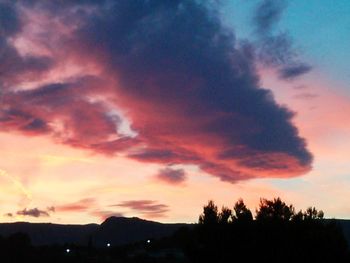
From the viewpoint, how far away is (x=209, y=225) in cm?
4484

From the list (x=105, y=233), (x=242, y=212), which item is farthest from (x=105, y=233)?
Result: (x=242, y=212)

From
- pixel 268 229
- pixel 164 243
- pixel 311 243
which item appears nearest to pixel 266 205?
pixel 268 229

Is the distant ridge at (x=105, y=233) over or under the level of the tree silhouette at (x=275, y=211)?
over

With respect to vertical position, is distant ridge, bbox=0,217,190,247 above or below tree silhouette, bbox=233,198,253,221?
above

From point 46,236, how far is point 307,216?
6529 inches

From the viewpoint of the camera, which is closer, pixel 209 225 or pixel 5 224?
pixel 209 225

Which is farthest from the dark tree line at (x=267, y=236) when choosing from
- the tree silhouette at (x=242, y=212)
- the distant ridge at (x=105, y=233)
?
the distant ridge at (x=105, y=233)

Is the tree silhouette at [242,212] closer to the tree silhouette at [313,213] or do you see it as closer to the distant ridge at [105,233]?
the tree silhouette at [313,213]

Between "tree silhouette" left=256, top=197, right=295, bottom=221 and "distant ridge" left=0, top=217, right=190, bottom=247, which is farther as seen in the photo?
"distant ridge" left=0, top=217, right=190, bottom=247

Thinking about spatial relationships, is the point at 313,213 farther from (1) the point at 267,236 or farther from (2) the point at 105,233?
(2) the point at 105,233

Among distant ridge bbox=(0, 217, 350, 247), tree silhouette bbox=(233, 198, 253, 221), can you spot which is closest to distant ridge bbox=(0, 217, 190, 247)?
distant ridge bbox=(0, 217, 350, 247)

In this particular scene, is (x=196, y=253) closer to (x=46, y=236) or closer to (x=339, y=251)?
(x=339, y=251)

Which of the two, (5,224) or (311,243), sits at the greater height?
(5,224)

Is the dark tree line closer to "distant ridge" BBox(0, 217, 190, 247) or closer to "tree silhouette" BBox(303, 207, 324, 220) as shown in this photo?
"tree silhouette" BBox(303, 207, 324, 220)
